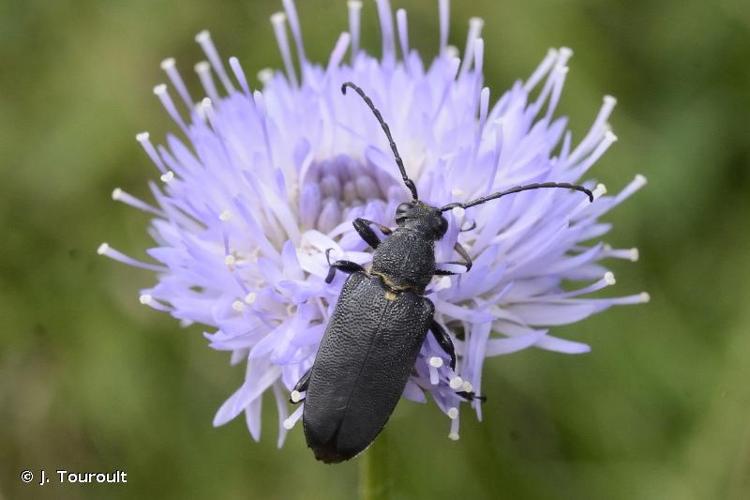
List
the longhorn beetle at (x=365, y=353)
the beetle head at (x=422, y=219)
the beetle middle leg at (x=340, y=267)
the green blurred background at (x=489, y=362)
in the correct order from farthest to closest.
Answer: the green blurred background at (x=489, y=362), the beetle head at (x=422, y=219), the beetle middle leg at (x=340, y=267), the longhorn beetle at (x=365, y=353)

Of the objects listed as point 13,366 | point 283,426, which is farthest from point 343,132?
point 13,366

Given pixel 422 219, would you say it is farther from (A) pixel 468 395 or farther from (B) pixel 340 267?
(A) pixel 468 395

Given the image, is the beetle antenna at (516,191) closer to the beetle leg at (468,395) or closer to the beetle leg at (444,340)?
the beetle leg at (444,340)

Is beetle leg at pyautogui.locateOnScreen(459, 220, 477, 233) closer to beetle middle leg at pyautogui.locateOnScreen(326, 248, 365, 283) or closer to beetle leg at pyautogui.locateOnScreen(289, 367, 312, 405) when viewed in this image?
beetle middle leg at pyautogui.locateOnScreen(326, 248, 365, 283)

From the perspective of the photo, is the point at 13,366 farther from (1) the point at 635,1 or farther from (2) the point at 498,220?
(1) the point at 635,1

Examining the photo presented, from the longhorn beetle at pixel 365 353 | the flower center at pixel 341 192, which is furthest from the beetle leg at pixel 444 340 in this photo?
the flower center at pixel 341 192

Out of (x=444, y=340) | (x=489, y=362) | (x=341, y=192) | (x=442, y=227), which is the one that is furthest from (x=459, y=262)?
(x=489, y=362)
